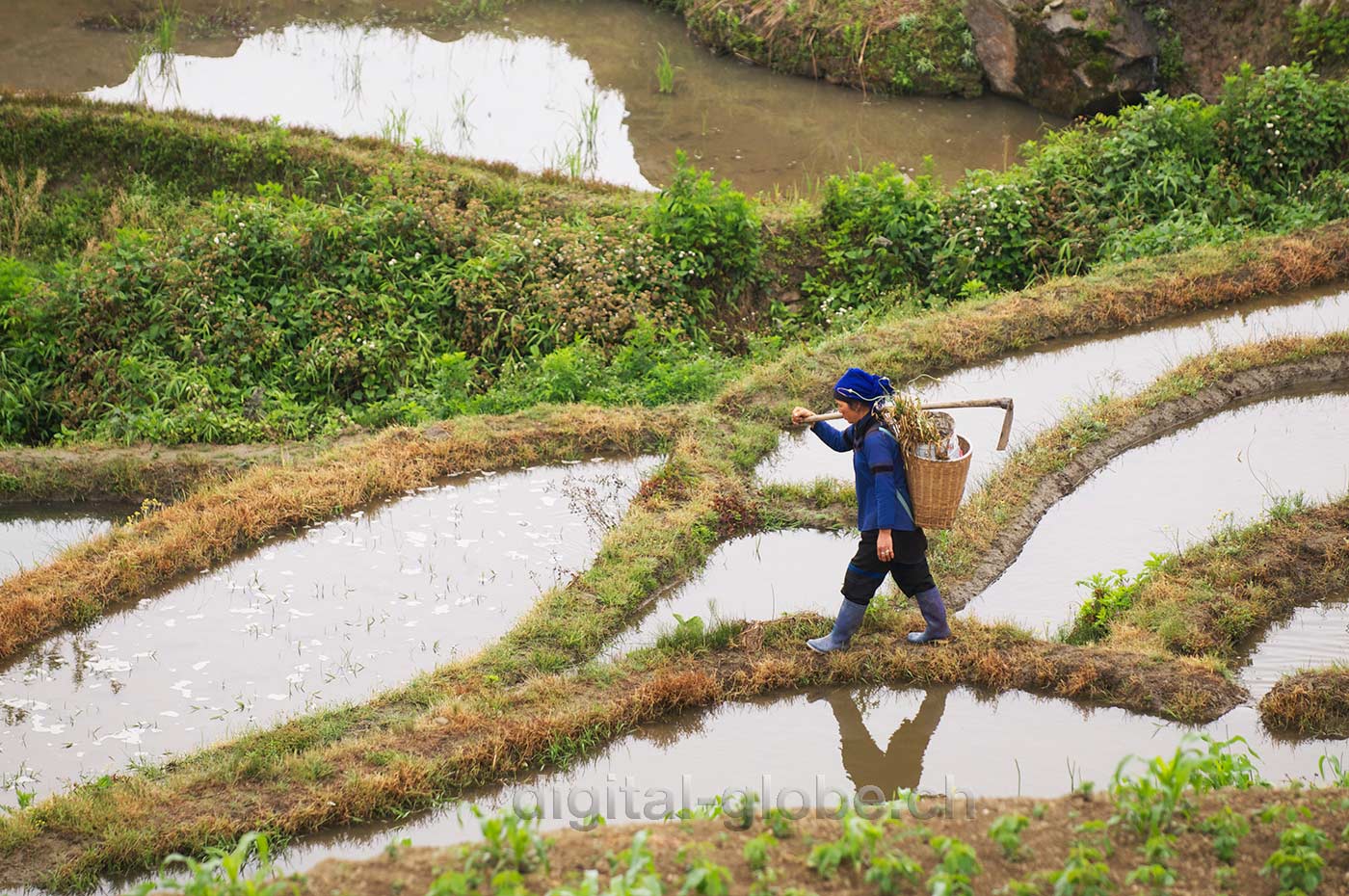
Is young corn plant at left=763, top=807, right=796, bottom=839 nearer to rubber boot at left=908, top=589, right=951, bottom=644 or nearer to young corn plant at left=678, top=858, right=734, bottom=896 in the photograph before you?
young corn plant at left=678, top=858, right=734, bottom=896

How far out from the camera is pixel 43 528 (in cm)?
818

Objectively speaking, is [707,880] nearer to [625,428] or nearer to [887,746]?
[887,746]

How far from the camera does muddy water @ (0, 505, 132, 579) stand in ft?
25.6

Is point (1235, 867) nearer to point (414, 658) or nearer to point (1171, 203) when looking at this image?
point (414, 658)

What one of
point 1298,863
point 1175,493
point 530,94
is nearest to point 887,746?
point 1298,863

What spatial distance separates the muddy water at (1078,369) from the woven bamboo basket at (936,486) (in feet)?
7.15

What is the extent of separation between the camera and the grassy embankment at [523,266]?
375 inches

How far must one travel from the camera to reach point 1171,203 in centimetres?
1105

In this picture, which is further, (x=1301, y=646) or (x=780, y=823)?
(x=1301, y=646)

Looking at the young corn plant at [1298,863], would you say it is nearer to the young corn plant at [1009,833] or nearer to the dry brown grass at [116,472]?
the young corn plant at [1009,833]

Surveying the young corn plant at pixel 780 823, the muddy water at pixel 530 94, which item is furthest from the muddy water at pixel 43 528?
the muddy water at pixel 530 94

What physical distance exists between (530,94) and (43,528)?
937cm

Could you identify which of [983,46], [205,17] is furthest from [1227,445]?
[205,17]

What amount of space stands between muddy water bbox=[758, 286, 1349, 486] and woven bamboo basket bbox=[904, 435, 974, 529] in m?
2.18
